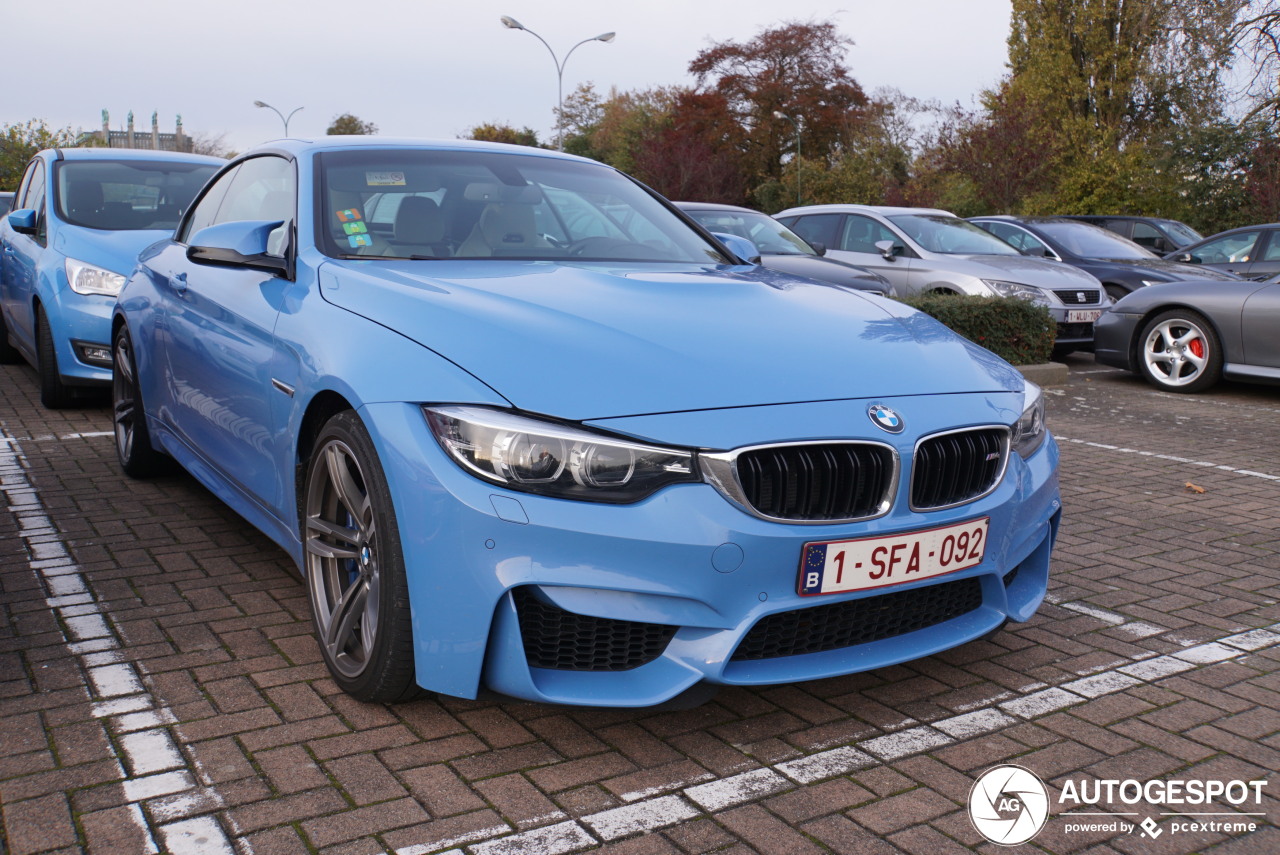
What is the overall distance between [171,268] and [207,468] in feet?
3.18

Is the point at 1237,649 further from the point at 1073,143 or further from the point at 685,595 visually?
the point at 1073,143

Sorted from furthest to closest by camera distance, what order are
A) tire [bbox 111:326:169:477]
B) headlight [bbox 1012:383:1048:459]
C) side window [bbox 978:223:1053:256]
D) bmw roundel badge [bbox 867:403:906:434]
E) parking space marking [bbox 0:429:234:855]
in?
side window [bbox 978:223:1053:256]
tire [bbox 111:326:169:477]
headlight [bbox 1012:383:1048:459]
bmw roundel badge [bbox 867:403:906:434]
parking space marking [bbox 0:429:234:855]

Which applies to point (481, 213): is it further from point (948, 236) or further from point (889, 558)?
point (948, 236)

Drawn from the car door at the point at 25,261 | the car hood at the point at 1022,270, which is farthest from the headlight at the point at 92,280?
the car hood at the point at 1022,270

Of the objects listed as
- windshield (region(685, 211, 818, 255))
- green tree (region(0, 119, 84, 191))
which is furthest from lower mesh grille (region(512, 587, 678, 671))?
green tree (region(0, 119, 84, 191))

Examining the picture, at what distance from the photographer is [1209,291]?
9430 mm

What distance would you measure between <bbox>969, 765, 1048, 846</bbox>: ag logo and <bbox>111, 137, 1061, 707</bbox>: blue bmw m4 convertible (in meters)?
0.34

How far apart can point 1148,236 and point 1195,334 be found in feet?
24.8

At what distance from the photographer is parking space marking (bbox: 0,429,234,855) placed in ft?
7.86

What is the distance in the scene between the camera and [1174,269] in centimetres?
1267

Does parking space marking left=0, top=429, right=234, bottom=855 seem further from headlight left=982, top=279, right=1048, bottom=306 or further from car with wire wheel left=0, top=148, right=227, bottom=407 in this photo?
headlight left=982, top=279, right=1048, bottom=306

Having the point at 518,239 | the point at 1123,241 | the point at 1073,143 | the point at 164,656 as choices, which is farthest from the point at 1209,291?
the point at 1073,143

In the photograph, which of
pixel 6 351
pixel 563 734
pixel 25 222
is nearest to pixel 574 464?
pixel 563 734

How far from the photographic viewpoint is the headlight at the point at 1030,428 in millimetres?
3213
